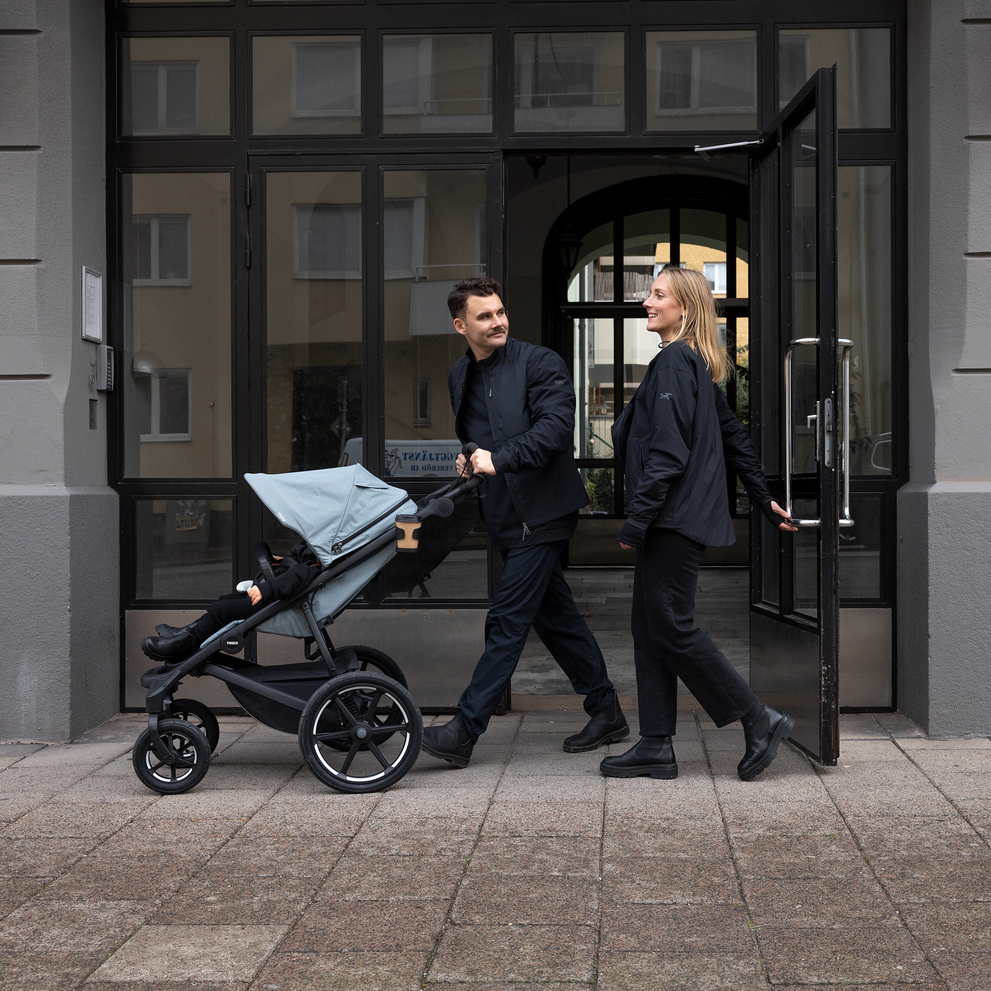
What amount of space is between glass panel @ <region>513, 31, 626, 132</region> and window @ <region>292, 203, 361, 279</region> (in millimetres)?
953

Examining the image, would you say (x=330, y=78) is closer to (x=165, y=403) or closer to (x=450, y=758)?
(x=165, y=403)

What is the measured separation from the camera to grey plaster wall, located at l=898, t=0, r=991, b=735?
5.23 meters

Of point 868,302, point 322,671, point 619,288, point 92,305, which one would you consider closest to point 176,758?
point 322,671

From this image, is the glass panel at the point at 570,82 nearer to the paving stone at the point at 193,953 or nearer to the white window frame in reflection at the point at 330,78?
the white window frame in reflection at the point at 330,78

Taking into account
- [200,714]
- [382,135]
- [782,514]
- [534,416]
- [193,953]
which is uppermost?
[382,135]

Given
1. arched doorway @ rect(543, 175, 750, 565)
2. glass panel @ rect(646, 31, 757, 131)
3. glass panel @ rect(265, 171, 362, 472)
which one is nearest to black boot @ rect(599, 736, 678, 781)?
glass panel @ rect(265, 171, 362, 472)

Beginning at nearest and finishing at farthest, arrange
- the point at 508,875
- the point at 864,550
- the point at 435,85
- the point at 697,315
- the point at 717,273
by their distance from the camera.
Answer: the point at 508,875, the point at 697,315, the point at 864,550, the point at 435,85, the point at 717,273

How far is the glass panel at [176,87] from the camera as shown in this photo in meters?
→ 5.86

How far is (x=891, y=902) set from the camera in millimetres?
3293

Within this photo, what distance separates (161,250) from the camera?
19.5 feet

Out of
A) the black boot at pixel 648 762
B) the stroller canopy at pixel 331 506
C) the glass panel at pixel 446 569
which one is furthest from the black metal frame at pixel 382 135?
the black boot at pixel 648 762

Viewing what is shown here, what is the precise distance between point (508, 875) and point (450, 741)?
1.25 metres

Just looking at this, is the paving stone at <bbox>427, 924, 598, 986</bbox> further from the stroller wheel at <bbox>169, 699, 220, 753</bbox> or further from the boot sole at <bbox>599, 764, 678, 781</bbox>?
the stroller wheel at <bbox>169, 699, 220, 753</bbox>

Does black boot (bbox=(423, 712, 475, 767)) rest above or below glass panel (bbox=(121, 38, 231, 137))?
below
